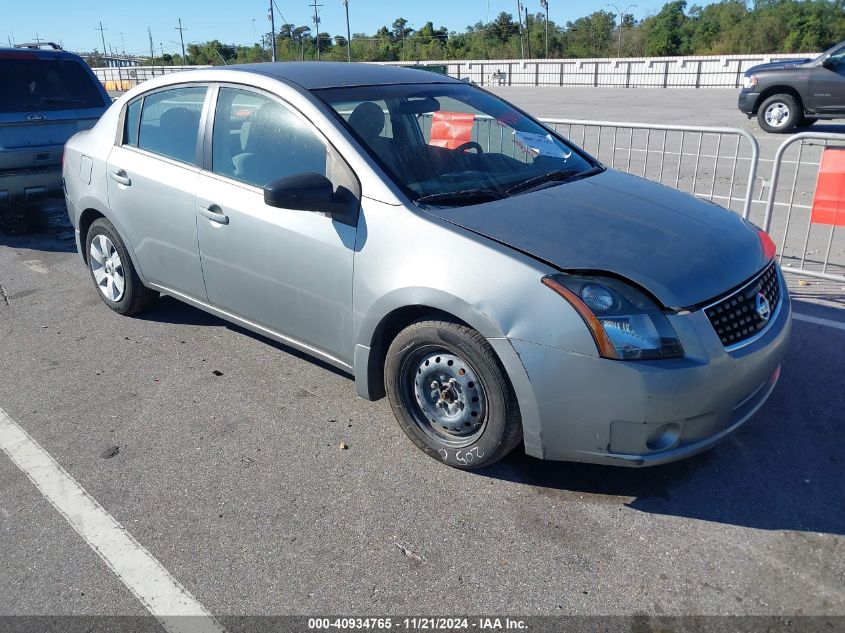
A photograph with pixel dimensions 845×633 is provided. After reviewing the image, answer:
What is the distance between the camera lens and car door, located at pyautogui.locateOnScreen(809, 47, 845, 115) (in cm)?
1445

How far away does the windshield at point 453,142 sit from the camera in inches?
142

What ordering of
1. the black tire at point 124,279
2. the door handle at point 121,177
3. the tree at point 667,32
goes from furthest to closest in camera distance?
the tree at point 667,32, the black tire at point 124,279, the door handle at point 121,177

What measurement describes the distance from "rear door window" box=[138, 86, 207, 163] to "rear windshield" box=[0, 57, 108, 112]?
3.75 metres

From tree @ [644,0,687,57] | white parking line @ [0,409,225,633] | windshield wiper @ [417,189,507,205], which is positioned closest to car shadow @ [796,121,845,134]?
windshield wiper @ [417,189,507,205]

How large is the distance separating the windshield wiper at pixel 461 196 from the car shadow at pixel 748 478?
50.0 inches

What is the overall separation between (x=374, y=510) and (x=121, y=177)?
3039mm

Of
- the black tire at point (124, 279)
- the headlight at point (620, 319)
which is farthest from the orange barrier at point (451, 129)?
the black tire at point (124, 279)

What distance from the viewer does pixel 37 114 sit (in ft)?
25.1

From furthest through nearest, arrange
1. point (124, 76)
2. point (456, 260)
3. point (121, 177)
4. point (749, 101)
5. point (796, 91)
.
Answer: point (124, 76) → point (749, 101) → point (796, 91) → point (121, 177) → point (456, 260)

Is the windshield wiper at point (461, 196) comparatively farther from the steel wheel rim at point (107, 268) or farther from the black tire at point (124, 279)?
the steel wheel rim at point (107, 268)

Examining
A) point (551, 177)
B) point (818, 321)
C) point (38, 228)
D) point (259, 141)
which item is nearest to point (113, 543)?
point (259, 141)

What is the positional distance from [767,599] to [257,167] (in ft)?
10.2

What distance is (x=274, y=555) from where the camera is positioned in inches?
113

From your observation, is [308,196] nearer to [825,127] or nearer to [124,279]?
[124,279]
